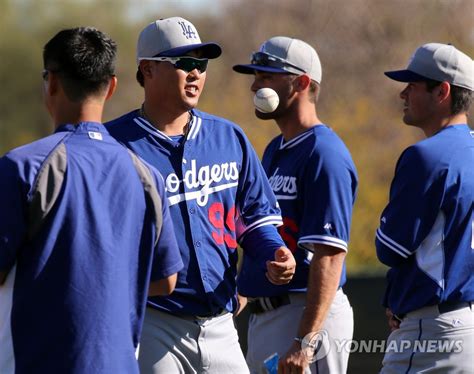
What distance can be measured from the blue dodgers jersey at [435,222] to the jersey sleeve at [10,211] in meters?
2.32

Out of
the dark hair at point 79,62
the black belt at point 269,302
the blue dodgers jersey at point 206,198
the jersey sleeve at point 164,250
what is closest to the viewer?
the dark hair at point 79,62

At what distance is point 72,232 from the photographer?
3.35 metres

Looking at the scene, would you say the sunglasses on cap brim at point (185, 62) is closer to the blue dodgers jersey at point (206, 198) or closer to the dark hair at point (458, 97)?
the blue dodgers jersey at point (206, 198)

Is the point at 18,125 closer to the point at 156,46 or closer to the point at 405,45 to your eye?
the point at 405,45

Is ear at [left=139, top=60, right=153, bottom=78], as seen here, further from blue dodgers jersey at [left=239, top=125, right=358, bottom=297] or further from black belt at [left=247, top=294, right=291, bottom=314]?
black belt at [left=247, top=294, right=291, bottom=314]

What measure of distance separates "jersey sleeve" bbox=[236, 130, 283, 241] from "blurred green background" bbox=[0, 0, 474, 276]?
31.9 ft

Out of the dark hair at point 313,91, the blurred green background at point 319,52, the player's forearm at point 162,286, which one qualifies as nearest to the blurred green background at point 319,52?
the blurred green background at point 319,52

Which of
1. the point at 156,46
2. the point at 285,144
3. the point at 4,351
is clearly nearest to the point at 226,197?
the point at 156,46

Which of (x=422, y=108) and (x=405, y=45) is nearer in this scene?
(x=422, y=108)

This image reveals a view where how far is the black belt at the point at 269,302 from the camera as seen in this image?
18.3ft

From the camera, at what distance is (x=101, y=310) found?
11.2ft

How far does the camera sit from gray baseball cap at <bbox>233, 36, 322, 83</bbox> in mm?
6059

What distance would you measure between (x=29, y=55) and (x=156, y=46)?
18.1 meters

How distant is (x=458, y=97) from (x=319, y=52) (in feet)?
45.2
